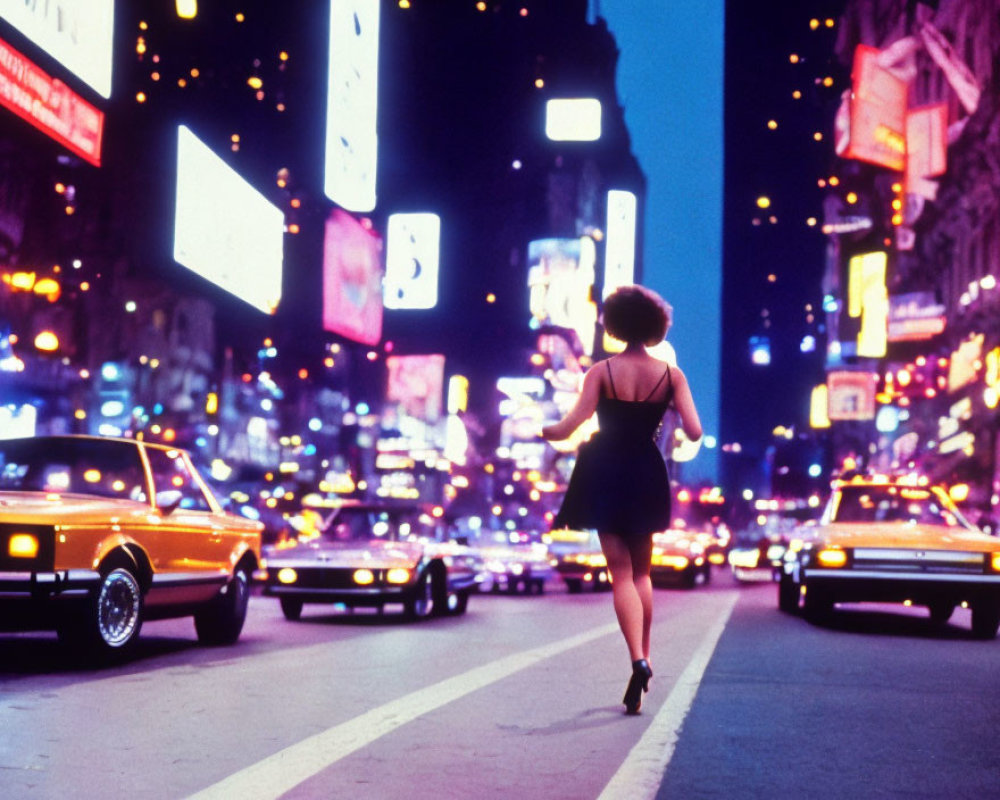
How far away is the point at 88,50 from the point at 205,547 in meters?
20.2

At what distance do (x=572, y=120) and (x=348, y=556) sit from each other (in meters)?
117

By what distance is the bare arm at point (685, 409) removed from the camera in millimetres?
6520

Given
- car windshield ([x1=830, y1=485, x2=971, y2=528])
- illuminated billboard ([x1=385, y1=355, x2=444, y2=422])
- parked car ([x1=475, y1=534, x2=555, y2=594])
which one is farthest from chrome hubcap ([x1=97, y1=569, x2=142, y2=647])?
illuminated billboard ([x1=385, y1=355, x2=444, y2=422])

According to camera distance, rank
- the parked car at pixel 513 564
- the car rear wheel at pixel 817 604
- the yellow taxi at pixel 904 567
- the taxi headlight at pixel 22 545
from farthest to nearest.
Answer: the parked car at pixel 513 564, the car rear wheel at pixel 817 604, the yellow taxi at pixel 904 567, the taxi headlight at pixel 22 545

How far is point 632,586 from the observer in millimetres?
6527

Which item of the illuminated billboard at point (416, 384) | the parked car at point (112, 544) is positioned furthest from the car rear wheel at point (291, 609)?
the illuminated billboard at point (416, 384)

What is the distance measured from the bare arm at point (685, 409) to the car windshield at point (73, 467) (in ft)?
16.5

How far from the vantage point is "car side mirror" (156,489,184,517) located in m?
10.1

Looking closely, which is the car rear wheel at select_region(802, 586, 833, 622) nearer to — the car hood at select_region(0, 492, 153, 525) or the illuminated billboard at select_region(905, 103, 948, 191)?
the car hood at select_region(0, 492, 153, 525)

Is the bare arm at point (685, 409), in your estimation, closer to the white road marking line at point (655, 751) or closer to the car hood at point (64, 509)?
the white road marking line at point (655, 751)

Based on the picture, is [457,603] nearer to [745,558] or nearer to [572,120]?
[745,558]

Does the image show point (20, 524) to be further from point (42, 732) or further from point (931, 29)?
point (931, 29)

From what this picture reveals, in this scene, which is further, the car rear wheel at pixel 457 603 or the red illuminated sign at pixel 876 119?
the red illuminated sign at pixel 876 119

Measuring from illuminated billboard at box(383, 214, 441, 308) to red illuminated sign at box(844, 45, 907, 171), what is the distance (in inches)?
741
